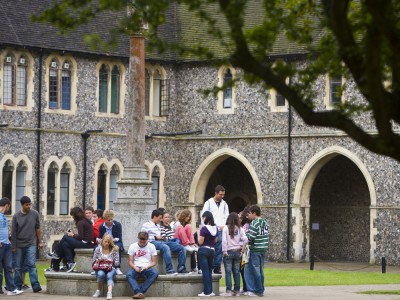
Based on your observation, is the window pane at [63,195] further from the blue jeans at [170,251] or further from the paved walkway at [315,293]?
the blue jeans at [170,251]

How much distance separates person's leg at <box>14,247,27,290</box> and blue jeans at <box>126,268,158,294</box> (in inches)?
84.9

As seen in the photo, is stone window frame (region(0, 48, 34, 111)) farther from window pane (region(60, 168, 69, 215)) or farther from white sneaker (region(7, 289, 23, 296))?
white sneaker (region(7, 289, 23, 296))

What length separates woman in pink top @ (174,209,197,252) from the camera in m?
23.2

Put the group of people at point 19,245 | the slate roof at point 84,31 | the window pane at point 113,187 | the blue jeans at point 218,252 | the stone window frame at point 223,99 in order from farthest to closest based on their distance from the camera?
the stone window frame at point 223,99 < the window pane at point 113,187 < the slate roof at point 84,31 < the blue jeans at point 218,252 < the group of people at point 19,245

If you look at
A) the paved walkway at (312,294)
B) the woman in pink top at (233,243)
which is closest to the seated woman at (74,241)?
the paved walkway at (312,294)

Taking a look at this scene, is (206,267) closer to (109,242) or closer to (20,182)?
(109,242)

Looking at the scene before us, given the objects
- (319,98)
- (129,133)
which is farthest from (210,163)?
(129,133)

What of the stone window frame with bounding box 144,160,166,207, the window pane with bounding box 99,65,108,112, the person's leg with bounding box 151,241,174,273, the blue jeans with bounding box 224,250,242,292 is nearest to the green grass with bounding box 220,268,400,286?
the blue jeans with bounding box 224,250,242,292

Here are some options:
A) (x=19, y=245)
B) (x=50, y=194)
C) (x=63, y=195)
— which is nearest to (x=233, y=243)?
(x=19, y=245)

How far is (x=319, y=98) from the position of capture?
3922 cm

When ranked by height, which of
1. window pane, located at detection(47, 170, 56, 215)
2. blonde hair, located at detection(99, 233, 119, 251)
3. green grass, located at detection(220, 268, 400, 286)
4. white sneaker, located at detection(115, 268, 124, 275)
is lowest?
green grass, located at detection(220, 268, 400, 286)

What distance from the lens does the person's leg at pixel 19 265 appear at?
74.7ft

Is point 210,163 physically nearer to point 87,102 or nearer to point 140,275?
point 87,102

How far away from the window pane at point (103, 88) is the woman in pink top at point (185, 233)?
56.8 ft
